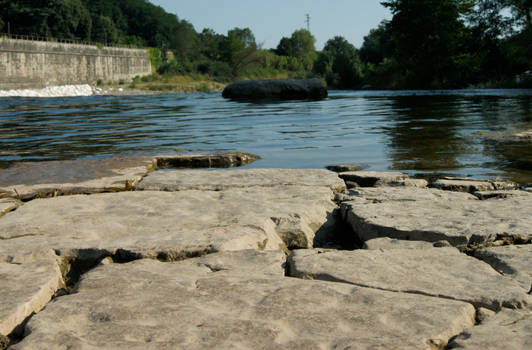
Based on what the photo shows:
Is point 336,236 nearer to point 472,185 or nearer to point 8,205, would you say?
point 472,185

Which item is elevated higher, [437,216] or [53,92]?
[53,92]

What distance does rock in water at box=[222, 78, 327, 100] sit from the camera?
53.2 feet

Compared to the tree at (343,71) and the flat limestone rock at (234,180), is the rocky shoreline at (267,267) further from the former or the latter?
the tree at (343,71)

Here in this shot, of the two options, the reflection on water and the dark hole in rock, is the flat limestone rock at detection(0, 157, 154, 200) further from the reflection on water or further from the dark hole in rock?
the dark hole in rock

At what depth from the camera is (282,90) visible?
1620 centimetres

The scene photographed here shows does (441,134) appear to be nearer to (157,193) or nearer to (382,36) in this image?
(157,193)

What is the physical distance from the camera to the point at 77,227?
1.88 metres

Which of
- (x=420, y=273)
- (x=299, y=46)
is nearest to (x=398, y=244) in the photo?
(x=420, y=273)

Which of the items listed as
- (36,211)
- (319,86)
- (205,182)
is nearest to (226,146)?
(205,182)

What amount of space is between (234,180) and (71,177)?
96 cm

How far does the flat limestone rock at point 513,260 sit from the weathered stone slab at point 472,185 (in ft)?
3.25

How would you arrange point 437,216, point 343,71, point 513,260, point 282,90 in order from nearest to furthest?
point 513,260 → point 437,216 → point 282,90 → point 343,71

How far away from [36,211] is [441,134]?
14.4 ft

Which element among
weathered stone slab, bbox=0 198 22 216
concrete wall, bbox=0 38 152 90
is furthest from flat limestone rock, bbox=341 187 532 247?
concrete wall, bbox=0 38 152 90
